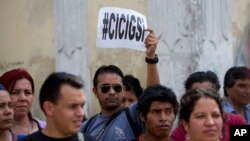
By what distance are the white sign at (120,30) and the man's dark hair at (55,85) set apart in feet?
6.27

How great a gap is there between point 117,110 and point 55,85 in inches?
48.9

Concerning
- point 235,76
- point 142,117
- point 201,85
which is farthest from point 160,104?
point 235,76

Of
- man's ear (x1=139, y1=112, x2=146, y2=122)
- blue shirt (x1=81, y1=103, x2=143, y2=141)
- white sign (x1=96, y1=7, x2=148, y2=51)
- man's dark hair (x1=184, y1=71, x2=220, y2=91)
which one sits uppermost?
white sign (x1=96, y1=7, x2=148, y2=51)

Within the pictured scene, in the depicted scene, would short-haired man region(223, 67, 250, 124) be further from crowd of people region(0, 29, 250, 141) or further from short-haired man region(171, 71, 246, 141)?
short-haired man region(171, 71, 246, 141)

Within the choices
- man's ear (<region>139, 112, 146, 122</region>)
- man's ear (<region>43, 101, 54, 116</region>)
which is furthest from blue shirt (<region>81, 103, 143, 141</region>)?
man's ear (<region>43, 101, 54, 116</region>)

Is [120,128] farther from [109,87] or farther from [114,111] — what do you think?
[109,87]

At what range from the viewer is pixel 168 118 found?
5.41 metres

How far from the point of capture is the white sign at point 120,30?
664 cm

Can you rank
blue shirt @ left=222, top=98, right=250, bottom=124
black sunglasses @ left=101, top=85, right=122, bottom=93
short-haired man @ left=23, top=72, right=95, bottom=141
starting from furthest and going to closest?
blue shirt @ left=222, top=98, right=250, bottom=124, black sunglasses @ left=101, top=85, right=122, bottom=93, short-haired man @ left=23, top=72, right=95, bottom=141

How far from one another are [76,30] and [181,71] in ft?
6.45

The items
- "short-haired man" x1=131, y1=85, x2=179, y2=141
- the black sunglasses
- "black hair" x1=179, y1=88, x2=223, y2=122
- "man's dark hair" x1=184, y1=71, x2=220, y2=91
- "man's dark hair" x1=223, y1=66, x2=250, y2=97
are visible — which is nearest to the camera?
"black hair" x1=179, y1=88, x2=223, y2=122

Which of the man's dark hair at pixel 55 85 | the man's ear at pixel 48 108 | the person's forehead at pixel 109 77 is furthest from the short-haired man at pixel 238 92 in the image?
the man's ear at pixel 48 108

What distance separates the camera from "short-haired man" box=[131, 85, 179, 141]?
5.41 meters

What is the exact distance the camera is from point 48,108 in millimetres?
4660
